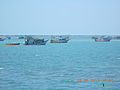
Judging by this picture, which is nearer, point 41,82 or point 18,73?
point 41,82

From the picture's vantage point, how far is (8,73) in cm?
6888

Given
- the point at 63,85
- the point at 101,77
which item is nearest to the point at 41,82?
the point at 63,85

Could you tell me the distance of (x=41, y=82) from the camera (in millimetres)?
57500

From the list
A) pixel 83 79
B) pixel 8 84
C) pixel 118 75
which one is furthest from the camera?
pixel 118 75

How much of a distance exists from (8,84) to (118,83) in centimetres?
1647

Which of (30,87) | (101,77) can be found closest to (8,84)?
(30,87)

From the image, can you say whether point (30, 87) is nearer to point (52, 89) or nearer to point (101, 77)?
point (52, 89)

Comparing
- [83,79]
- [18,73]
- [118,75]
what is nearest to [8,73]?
[18,73]

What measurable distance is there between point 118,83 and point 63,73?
1521 cm

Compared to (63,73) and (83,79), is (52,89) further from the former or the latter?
(63,73)

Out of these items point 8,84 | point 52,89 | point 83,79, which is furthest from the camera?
point 83,79

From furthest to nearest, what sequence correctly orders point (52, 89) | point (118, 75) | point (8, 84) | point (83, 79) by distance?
point (118, 75) < point (83, 79) < point (8, 84) < point (52, 89)

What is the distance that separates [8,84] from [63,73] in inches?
611

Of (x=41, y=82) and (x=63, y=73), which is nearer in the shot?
(x=41, y=82)
